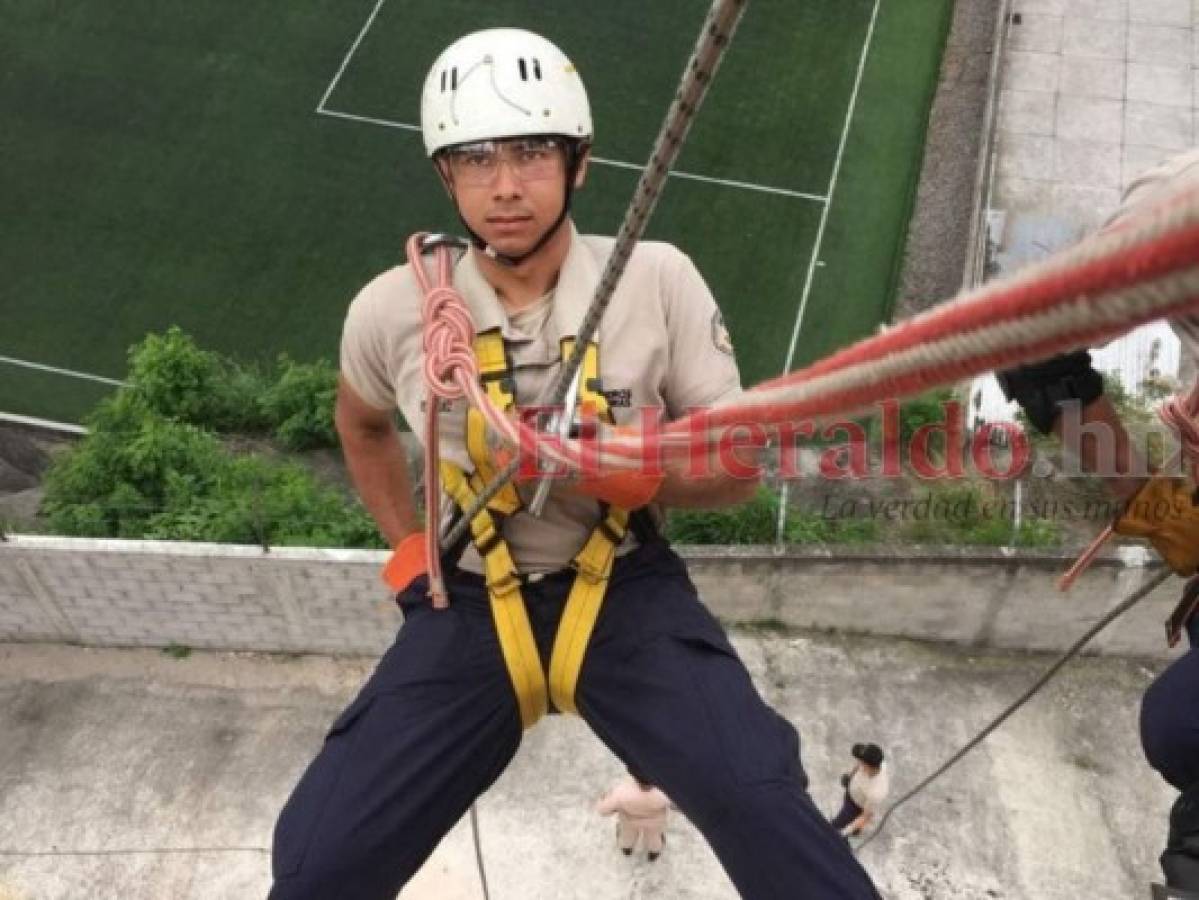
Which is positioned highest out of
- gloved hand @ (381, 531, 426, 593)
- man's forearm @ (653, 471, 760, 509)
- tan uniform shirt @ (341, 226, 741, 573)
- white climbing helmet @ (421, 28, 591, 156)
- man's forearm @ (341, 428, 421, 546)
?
white climbing helmet @ (421, 28, 591, 156)

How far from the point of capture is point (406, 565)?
344cm

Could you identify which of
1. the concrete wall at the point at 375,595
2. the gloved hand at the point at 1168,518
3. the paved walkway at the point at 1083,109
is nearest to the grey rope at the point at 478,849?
the concrete wall at the point at 375,595

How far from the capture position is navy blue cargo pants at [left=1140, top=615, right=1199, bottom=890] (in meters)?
3.32

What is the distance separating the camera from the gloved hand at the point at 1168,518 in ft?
11.0

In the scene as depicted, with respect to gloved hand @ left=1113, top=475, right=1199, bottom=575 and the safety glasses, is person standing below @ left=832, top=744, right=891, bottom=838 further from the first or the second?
the safety glasses

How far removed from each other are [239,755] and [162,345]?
14.0 feet

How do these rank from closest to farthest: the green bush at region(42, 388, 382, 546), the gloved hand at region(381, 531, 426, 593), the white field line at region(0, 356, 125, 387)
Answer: the gloved hand at region(381, 531, 426, 593) < the green bush at region(42, 388, 382, 546) < the white field line at region(0, 356, 125, 387)

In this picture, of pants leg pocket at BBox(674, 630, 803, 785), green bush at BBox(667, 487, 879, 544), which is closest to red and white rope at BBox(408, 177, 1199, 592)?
pants leg pocket at BBox(674, 630, 803, 785)

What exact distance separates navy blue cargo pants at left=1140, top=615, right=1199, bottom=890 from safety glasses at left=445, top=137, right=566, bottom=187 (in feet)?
8.29

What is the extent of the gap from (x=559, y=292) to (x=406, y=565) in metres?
0.99

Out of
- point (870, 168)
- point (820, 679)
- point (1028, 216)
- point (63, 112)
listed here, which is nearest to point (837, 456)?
point (820, 679)

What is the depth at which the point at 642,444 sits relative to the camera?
2.35m

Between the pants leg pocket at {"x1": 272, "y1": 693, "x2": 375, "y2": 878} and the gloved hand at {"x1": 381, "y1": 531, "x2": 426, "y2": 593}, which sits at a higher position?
the gloved hand at {"x1": 381, "y1": 531, "x2": 426, "y2": 593}

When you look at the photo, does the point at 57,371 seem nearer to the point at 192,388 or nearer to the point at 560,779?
the point at 192,388
